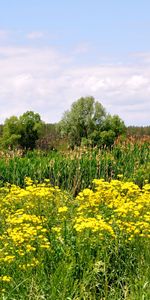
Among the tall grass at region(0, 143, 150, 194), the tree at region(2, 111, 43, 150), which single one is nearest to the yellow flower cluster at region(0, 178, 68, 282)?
the tall grass at region(0, 143, 150, 194)

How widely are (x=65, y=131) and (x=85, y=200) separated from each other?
87.7ft

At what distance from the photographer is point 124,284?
637 centimetres

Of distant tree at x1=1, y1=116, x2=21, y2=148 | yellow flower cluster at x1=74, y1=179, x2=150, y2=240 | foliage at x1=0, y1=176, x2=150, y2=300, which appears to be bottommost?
foliage at x1=0, y1=176, x2=150, y2=300

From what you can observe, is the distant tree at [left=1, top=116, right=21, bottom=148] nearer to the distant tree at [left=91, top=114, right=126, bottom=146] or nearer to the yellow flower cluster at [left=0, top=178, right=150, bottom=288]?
the distant tree at [left=91, top=114, right=126, bottom=146]

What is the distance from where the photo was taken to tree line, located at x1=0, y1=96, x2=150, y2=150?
34.2 meters

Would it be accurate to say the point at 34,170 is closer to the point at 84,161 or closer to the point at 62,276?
the point at 84,161

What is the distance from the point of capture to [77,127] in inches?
1355

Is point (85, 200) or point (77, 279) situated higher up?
point (85, 200)

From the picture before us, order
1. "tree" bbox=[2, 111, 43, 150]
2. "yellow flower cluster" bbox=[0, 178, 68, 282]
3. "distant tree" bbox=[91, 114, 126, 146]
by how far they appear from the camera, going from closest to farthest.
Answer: "yellow flower cluster" bbox=[0, 178, 68, 282] < "distant tree" bbox=[91, 114, 126, 146] < "tree" bbox=[2, 111, 43, 150]

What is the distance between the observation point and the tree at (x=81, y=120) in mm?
34344

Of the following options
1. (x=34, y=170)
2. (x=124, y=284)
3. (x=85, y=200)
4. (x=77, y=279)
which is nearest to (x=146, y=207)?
(x=85, y=200)

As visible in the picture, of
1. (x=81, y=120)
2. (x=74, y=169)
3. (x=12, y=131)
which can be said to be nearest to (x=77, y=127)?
(x=81, y=120)

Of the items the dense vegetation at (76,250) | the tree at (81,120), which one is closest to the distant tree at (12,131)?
the tree at (81,120)

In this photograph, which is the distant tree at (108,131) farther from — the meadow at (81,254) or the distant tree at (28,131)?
the meadow at (81,254)
